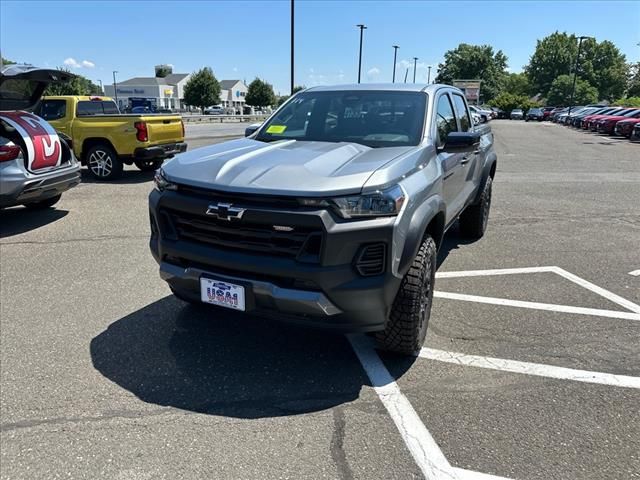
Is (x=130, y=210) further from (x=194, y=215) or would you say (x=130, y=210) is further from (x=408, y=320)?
(x=408, y=320)

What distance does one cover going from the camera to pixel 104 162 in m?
10.4

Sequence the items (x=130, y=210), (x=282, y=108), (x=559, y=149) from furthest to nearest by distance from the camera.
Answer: (x=559, y=149) → (x=130, y=210) → (x=282, y=108)

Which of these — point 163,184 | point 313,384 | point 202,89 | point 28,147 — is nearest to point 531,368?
point 313,384

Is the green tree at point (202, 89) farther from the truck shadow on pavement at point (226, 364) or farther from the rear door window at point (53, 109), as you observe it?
the truck shadow on pavement at point (226, 364)

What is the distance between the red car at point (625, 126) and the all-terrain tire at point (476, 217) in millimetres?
22501

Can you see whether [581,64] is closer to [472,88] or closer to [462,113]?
[472,88]

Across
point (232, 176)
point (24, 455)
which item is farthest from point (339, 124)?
point (24, 455)

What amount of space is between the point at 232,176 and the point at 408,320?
1.38 metres

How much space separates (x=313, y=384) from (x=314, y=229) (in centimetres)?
104

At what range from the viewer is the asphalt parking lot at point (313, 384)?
236 cm

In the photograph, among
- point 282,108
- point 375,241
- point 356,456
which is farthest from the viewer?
point 282,108

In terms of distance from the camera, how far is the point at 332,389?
2.92 metres

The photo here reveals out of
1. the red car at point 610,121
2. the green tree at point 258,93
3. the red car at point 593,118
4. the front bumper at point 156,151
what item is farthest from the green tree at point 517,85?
the front bumper at point 156,151

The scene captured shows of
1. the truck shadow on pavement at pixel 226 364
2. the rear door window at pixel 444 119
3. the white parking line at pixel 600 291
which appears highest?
the rear door window at pixel 444 119
